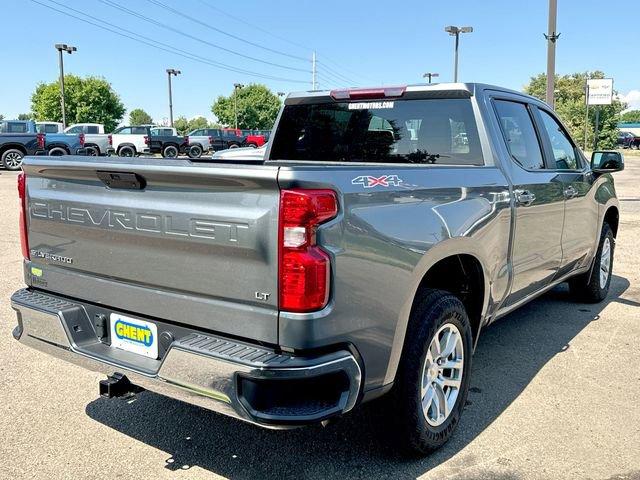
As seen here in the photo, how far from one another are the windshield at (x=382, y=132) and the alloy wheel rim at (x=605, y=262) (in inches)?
115

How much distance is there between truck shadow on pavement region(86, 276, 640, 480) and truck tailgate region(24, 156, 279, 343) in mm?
900

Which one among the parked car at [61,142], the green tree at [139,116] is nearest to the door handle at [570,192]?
the parked car at [61,142]

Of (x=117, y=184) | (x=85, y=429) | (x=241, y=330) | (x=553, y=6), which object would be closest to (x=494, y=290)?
(x=241, y=330)

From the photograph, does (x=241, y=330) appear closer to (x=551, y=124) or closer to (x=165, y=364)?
(x=165, y=364)

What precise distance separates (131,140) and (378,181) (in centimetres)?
3018

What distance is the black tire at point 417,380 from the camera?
2883mm

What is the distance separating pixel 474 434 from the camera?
342 centimetres

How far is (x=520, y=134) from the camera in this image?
4.26m

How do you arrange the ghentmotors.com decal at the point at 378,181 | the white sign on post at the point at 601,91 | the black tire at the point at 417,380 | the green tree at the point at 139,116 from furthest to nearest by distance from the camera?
the green tree at the point at 139,116 → the white sign on post at the point at 601,91 → the black tire at the point at 417,380 → the ghentmotors.com decal at the point at 378,181

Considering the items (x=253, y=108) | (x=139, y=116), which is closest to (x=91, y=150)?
(x=253, y=108)

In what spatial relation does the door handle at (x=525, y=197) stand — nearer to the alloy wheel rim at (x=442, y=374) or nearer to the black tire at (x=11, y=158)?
the alloy wheel rim at (x=442, y=374)

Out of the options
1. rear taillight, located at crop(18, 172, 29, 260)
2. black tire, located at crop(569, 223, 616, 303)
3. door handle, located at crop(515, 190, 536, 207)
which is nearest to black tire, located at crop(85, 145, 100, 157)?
black tire, located at crop(569, 223, 616, 303)

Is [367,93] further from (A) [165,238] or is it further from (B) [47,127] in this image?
(B) [47,127]

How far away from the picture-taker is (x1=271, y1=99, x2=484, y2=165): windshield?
386 cm
